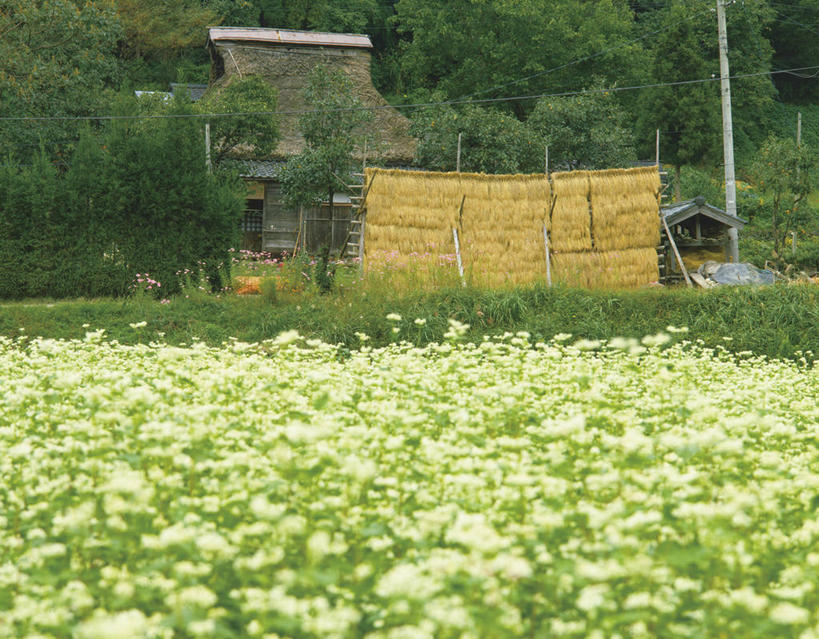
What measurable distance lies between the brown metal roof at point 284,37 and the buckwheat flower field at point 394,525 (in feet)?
104

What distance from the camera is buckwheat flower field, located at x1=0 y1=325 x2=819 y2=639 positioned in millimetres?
2850

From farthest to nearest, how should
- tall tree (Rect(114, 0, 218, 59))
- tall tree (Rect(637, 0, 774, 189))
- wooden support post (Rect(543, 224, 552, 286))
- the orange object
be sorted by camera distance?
tall tree (Rect(114, 0, 218, 59)) < tall tree (Rect(637, 0, 774, 189)) < wooden support post (Rect(543, 224, 552, 286)) < the orange object

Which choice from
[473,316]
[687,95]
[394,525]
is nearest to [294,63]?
[687,95]

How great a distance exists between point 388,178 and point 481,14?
26740mm

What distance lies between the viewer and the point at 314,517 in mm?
3469

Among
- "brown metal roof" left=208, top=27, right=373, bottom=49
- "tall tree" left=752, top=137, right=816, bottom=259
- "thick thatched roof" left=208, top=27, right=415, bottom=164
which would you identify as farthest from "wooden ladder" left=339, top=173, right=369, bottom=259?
"brown metal roof" left=208, top=27, right=373, bottom=49

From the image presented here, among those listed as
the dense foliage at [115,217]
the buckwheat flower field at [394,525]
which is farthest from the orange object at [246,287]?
the buckwheat flower field at [394,525]

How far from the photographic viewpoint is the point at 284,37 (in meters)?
34.9

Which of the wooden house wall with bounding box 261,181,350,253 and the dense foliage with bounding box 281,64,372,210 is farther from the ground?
the dense foliage with bounding box 281,64,372,210

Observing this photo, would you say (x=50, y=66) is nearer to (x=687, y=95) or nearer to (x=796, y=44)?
(x=687, y=95)

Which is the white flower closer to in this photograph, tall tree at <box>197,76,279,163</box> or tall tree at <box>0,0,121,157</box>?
tall tree at <box>0,0,121,157</box>

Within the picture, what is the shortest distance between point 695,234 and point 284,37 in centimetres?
2077

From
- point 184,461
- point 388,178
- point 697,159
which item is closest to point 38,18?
point 388,178

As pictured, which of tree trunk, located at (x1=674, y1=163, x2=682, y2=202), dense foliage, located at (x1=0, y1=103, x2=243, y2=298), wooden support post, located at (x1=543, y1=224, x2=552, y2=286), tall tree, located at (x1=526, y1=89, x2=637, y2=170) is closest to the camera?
dense foliage, located at (x1=0, y1=103, x2=243, y2=298)
